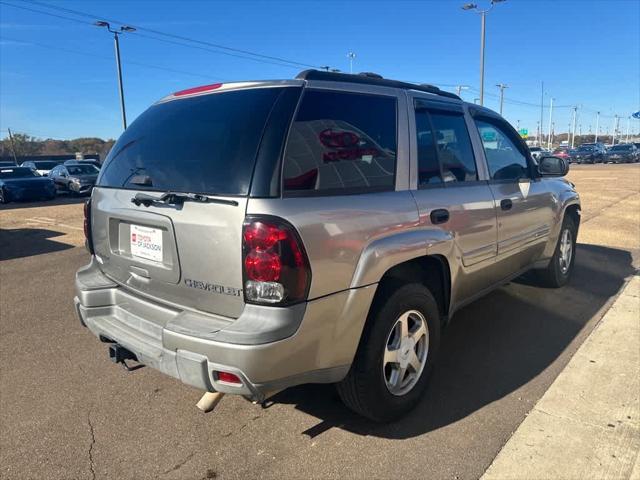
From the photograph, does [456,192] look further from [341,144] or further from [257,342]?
[257,342]

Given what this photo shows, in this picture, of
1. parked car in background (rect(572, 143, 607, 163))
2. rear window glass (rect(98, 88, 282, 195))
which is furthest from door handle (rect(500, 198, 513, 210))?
parked car in background (rect(572, 143, 607, 163))

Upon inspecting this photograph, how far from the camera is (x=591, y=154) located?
45.1m

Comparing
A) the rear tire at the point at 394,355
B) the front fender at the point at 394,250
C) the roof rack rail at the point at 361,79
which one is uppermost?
the roof rack rail at the point at 361,79

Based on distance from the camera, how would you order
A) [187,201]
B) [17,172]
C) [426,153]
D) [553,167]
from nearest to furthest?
1. [187,201]
2. [426,153]
3. [553,167]
4. [17,172]

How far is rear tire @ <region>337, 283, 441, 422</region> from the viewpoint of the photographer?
263 cm

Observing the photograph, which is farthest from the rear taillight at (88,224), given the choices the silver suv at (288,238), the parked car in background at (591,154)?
the parked car in background at (591,154)

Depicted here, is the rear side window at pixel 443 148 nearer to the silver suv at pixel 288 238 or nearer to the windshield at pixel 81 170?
the silver suv at pixel 288 238

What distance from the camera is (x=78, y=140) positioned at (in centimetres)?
9006

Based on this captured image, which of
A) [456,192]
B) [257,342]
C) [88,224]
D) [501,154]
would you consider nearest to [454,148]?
[456,192]

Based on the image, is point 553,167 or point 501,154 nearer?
point 501,154

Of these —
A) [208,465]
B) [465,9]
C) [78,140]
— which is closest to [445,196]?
[208,465]

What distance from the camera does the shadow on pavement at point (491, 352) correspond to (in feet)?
9.73

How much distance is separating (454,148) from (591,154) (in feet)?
160

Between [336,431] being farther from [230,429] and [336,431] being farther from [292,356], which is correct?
[292,356]
